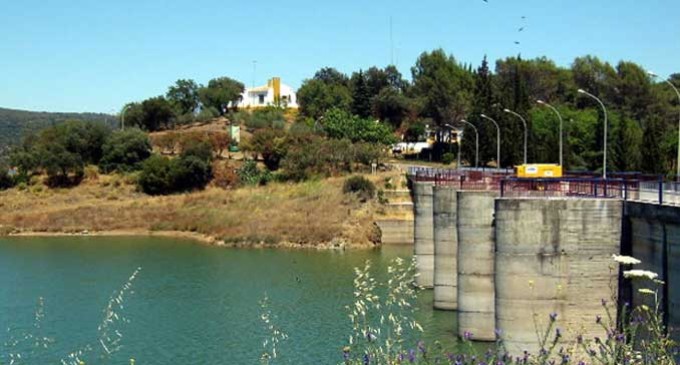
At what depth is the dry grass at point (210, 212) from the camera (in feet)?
238

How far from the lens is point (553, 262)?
25.4m

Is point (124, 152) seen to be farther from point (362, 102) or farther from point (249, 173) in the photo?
point (362, 102)

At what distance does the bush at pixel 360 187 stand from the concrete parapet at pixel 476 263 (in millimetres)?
42879

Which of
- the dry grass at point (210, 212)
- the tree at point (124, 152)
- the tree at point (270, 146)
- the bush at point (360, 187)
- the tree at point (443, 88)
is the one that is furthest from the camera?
the tree at point (443, 88)

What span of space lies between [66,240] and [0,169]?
24.2m

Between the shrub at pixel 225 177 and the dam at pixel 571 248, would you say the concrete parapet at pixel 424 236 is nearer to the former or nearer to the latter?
the dam at pixel 571 248

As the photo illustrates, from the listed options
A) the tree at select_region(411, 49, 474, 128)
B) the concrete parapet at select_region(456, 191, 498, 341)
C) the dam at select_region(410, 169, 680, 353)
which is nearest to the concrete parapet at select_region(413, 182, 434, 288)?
the concrete parapet at select_region(456, 191, 498, 341)

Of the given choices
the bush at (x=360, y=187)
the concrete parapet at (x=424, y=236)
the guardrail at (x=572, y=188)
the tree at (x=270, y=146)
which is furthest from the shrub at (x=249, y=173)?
the guardrail at (x=572, y=188)

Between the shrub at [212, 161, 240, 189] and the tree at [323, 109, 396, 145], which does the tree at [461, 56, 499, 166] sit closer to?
the tree at [323, 109, 396, 145]

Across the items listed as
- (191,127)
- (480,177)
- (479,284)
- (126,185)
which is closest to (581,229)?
(479,284)

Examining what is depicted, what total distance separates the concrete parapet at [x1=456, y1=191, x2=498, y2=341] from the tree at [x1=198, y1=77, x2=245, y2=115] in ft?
370

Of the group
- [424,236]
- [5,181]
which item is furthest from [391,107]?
[424,236]

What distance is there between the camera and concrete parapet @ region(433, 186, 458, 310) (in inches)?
1577

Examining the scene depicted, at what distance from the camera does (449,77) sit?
11062 centimetres
